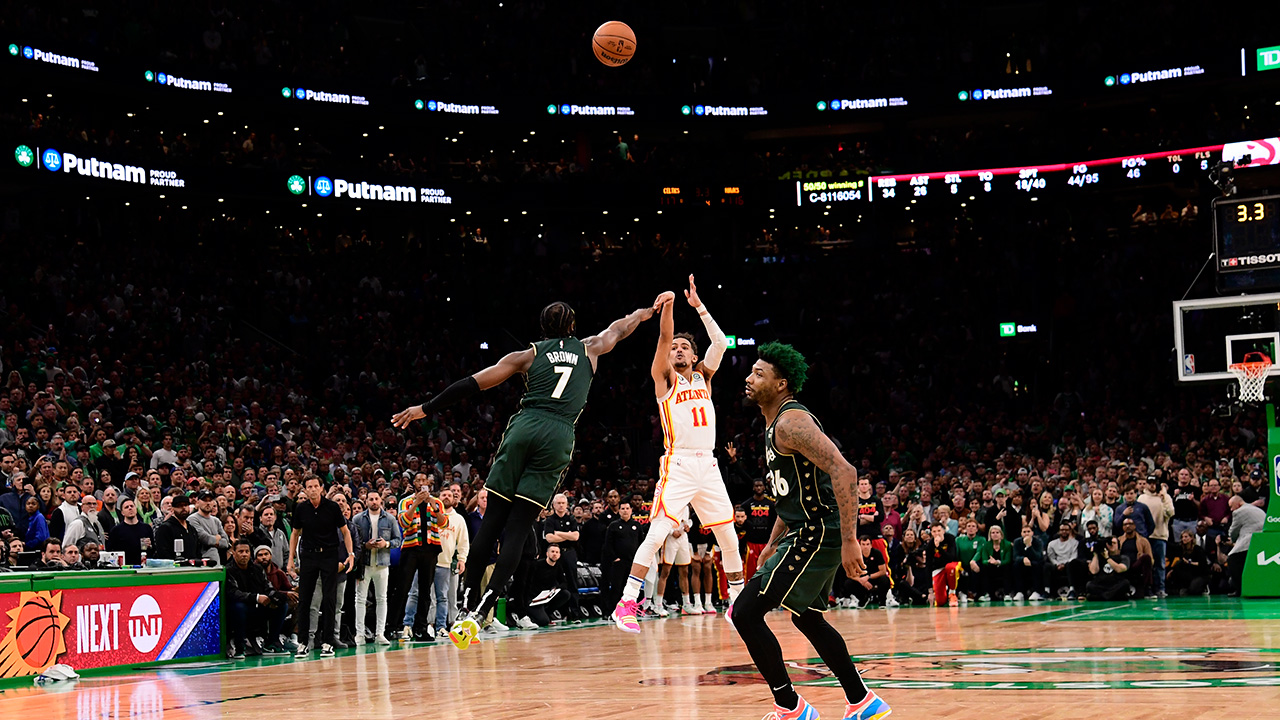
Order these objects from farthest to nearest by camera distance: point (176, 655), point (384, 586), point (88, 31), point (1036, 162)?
1. point (1036, 162)
2. point (88, 31)
3. point (384, 586)
4. point (176, 655)

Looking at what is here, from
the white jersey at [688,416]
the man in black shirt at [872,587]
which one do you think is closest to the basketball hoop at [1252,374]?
Answer: the man in black shirt at [872,587]

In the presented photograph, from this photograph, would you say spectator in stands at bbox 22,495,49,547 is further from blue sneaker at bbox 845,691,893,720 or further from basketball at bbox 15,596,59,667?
blue sneaker at bbox 845,691,893,720

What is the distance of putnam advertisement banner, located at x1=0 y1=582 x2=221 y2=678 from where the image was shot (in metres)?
13.6

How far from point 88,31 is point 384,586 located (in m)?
22.9

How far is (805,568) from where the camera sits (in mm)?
7457

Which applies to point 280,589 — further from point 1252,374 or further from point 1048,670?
point 1252,374

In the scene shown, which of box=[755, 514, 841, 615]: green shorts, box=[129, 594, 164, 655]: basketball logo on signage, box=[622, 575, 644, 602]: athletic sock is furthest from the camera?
box=[129, 594, 164, 655]: basketball logo on signage

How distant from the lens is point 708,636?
15.4 metres

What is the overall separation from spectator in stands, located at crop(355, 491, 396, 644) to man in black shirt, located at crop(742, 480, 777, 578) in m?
7.08

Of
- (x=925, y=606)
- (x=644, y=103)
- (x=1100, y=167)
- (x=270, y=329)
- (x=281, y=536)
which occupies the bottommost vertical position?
(x=925, y=606)

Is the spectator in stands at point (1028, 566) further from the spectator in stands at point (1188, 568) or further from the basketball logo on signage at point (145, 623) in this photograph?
the basketball logo on signage at point (145, 623)

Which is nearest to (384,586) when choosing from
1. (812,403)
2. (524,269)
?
(812,403)

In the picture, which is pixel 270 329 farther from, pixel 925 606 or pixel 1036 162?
pixel 1036 162

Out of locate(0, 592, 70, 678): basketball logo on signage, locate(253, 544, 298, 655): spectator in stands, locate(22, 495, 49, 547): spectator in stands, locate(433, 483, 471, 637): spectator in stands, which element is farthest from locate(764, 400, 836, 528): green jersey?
locate(22, 495, 49, 547): spectator in stands
